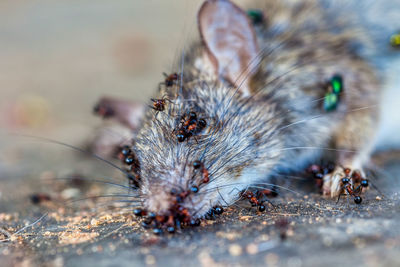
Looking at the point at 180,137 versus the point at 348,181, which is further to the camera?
the point at 348,181

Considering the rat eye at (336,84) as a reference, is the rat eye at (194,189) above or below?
below

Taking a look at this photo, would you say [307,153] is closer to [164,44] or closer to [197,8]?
[197,8]

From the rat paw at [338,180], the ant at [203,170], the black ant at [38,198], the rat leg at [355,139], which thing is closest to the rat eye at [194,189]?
the ant at [203,170]

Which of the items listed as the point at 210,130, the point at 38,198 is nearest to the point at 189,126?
the point at 210,130

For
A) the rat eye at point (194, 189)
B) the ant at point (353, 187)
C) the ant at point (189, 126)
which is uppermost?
the ant at point (189, 126)

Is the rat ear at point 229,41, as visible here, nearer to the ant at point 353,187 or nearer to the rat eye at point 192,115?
the rat eye at point 192,115

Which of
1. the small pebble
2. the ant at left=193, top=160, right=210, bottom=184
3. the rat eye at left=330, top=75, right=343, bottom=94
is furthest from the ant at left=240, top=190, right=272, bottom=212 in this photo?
the rat eye at left=330, top=75, right=343, bottom=94

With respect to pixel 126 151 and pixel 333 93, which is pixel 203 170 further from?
pixel 333 93
